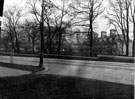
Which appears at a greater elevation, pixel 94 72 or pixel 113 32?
pixel 113 32

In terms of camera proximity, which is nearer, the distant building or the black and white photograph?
the black and white photograph

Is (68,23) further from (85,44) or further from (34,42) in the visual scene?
(34,42)

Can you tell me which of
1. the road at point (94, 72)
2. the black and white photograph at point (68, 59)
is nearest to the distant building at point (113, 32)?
the black and white photograph at point (68, 59)

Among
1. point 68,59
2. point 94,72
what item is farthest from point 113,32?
point 94,72

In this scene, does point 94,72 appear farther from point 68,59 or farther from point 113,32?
point 113,32

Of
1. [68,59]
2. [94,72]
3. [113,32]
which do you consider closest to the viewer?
[94,72]

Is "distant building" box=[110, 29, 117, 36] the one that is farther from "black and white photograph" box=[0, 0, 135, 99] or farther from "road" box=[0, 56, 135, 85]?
"road" box=[0, 56, 135, 85]

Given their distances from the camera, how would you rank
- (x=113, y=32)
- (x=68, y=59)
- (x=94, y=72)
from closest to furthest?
(x=94, y=72)
(x=68, y=59)
(x=113, y=32)

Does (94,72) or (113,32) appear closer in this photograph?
(94,72)

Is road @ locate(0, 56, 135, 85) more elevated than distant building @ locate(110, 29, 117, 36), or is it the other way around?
distant building @ locate(110, 29, 117, 36)

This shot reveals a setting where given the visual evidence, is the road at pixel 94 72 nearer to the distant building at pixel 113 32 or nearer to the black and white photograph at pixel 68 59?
the black and white photograph at pixel 68 59

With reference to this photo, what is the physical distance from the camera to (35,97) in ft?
14.7

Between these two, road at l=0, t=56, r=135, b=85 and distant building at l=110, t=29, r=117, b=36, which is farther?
distant building at l=110, t=29, r=117, b=36

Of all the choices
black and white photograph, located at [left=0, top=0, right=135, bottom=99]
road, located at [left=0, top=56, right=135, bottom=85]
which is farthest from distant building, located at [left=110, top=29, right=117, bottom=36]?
road, located at [left=0, top=56, right=135, bottom=85]
